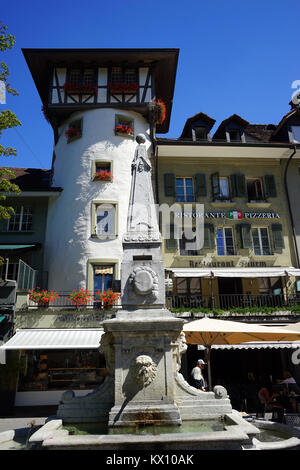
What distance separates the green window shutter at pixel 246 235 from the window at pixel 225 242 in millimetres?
636

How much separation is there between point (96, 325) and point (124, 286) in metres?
8.79

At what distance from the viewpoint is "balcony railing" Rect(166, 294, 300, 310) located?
53.8 feet

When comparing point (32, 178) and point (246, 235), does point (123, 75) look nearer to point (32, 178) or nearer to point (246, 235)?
point (32, 178)

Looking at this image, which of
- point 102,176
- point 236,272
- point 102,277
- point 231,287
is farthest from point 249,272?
point 102,176

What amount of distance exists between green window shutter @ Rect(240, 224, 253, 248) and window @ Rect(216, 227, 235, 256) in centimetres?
64

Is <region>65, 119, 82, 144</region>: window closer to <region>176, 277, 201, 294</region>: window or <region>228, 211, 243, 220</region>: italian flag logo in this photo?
<region>228, 211, 243, 220</region>: italian flag logo

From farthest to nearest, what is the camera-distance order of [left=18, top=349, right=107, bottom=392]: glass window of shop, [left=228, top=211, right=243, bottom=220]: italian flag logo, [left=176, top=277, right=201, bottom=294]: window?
[left=228, top=211, right=243, bottom=220]: italian flag logo
[left=176, top=277, right=201, bottom=294]: window
[left=18, top=349, right=107, bottom=392]: glass window of shop

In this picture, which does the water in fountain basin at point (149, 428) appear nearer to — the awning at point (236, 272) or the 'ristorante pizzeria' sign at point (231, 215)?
the awning at point (236, 272)

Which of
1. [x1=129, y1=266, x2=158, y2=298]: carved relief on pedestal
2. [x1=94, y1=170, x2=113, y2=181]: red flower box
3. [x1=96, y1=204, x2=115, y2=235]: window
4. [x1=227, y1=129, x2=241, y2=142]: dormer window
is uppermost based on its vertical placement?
[x1=227, y1=129, x2=241, y2=142]: dormer window

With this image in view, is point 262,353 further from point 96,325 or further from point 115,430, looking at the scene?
point 115,430

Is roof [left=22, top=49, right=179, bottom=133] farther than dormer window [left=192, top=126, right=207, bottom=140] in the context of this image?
No

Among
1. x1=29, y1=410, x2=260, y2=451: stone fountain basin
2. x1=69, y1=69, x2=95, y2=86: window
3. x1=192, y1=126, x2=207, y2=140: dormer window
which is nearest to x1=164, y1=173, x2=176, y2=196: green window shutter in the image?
x1=192, y1=126, x2=207, y2=140: dormer window
